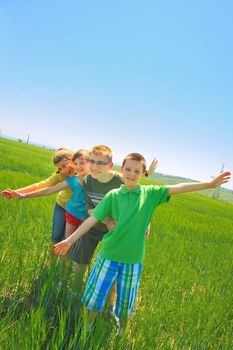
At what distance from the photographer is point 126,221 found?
1.69m

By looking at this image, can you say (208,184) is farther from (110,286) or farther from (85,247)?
(85,247)

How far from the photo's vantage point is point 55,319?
176 cm

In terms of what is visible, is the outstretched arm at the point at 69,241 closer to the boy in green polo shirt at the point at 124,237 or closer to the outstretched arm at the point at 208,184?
the boy in green polo shirt at the point at 124,237

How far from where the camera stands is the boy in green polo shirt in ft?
5.53

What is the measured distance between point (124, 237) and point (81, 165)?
Result: 73cm

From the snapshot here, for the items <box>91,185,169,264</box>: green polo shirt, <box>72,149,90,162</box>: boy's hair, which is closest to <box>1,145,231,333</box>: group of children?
<box>91,185,169,264</box>: green polo shirt

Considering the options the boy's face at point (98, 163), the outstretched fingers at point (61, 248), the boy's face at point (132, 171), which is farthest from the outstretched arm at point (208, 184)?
the outstretched fingers at point (61, 248)

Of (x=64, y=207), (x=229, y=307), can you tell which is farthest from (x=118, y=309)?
(x=229, y=307)

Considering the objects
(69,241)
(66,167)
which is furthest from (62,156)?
(69,241)

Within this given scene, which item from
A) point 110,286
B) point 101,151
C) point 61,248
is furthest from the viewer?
point 101,151

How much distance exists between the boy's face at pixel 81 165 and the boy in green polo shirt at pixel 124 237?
0.53 meters

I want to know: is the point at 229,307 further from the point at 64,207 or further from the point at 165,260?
the point at 64,207

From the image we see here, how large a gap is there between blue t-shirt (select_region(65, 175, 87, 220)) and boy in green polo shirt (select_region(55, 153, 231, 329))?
529 millimetres

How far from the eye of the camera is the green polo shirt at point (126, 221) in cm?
169
